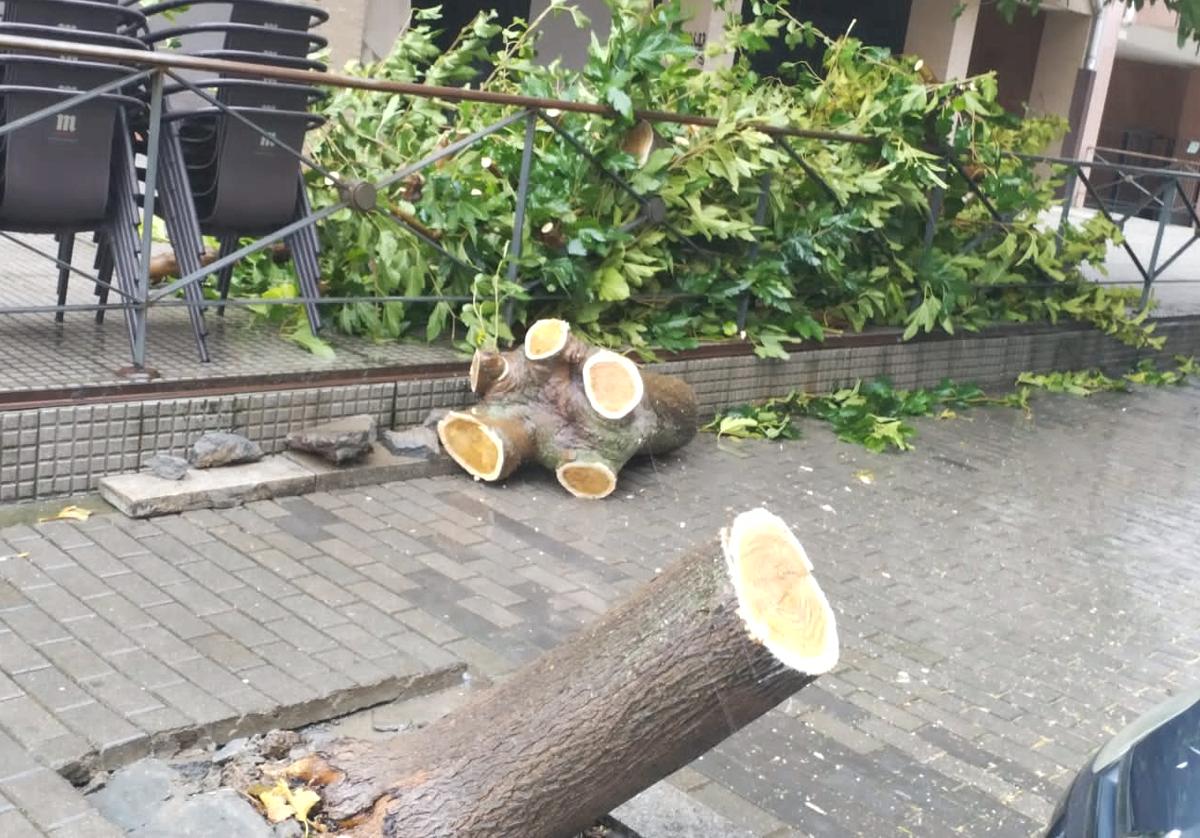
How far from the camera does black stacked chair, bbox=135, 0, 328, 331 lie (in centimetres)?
564

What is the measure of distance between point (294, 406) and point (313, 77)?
1.34 metres

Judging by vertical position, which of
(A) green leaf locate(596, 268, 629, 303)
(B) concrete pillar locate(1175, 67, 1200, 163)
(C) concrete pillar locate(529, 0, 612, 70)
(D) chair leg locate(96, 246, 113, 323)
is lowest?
(D) chair leg locate(96, 246, 113, 323)

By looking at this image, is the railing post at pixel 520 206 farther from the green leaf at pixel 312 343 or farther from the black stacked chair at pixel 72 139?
the black stacked chair at pixel 72 139

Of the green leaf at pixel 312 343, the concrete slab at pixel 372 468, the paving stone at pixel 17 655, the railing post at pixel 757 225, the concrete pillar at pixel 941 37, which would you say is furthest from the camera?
the concrete pillar at pixel 941 37

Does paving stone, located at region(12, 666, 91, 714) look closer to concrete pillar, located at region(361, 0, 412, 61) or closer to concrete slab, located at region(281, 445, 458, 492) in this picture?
concrete slab, located at region(281, 445, 458, 492)

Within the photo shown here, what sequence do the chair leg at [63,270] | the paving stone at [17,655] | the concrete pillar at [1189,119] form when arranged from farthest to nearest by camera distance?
the concrete pillar at [1189,119] → the chair leg at [63,270] → the paving stone at [17,655]

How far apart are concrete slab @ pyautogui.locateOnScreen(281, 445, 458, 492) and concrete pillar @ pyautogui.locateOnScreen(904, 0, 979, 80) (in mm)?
13652

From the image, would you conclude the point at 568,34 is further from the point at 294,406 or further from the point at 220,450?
the point at 220,450

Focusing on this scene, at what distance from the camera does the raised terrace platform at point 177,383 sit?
4875 millimetres

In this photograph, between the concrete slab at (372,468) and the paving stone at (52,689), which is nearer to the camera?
the paving stone at (52,689)

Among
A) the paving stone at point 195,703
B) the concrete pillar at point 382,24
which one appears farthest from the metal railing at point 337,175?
the concrete pillar at point 382,24

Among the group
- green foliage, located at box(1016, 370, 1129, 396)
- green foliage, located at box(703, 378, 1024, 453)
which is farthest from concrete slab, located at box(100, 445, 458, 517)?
green foliage, located at box(1016, 370, 1129, 396)

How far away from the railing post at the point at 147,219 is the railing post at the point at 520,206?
67.6 inches

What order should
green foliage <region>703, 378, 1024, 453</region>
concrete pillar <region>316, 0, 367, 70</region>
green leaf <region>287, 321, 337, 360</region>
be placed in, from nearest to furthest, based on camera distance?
green leaf <region>287, 321, 337, 360</region>
green foliage <region>703, 378, 1024, 453</region>
concrete pillar <region>316, 0, 367, 70</region>
